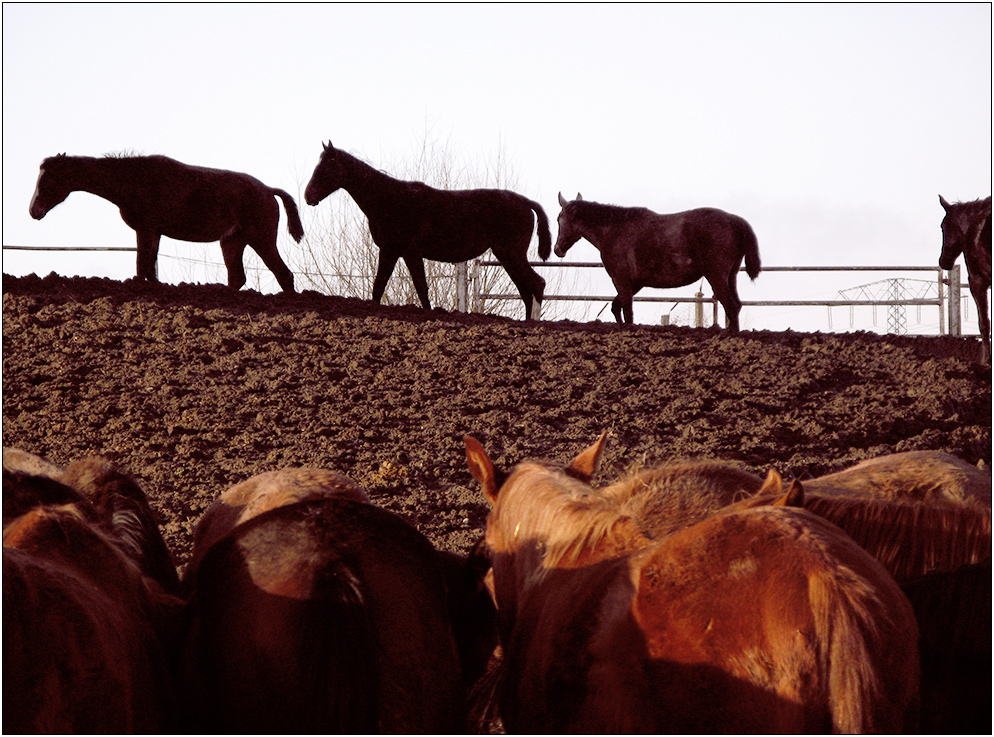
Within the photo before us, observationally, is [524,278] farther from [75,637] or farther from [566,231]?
[75,637]

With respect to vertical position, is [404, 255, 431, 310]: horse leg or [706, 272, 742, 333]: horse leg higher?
[404, 255, 431, 310]: horse leg

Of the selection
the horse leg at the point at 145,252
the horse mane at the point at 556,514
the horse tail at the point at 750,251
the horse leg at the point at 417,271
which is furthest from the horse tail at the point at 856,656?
the horse tail at the point at 750,251

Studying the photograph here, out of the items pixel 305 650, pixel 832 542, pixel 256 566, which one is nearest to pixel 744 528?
pixel 832 542

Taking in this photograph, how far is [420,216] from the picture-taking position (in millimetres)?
12047

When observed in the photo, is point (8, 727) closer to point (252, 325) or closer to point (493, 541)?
point (493, 541)

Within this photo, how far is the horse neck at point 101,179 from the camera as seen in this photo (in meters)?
10.9

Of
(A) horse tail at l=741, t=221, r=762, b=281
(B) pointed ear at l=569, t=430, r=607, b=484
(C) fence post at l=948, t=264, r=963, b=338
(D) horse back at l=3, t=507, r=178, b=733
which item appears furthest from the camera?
(C) fence post at l=948, t=264, r=963, b=338

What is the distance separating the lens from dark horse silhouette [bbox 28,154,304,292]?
10.9m

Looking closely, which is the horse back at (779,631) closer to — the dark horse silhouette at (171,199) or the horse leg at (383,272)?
the horse leg at (383,272)

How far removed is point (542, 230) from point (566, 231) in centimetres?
70

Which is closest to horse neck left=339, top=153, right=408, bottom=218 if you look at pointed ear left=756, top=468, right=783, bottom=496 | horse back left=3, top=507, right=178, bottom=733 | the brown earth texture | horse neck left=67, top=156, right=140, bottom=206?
the brown earth texture

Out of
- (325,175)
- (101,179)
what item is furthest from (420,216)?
(101,179)

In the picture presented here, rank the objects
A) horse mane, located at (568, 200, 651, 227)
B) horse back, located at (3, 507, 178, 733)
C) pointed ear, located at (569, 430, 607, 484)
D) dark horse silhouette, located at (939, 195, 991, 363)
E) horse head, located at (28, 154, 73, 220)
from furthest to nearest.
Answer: horse mane, located at (568, 200, 651, 227)
horse head, located at (28, 154, 73, 220)
dark horse silhouette, located at (939, 195, 991, 363)
pointed ear, located at (569, 430, 607, 484)
horse back, located at (3, 507, 178, 733)

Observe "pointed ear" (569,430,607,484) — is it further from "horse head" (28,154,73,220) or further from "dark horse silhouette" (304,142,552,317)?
"horse head" (28,154,73,220)
